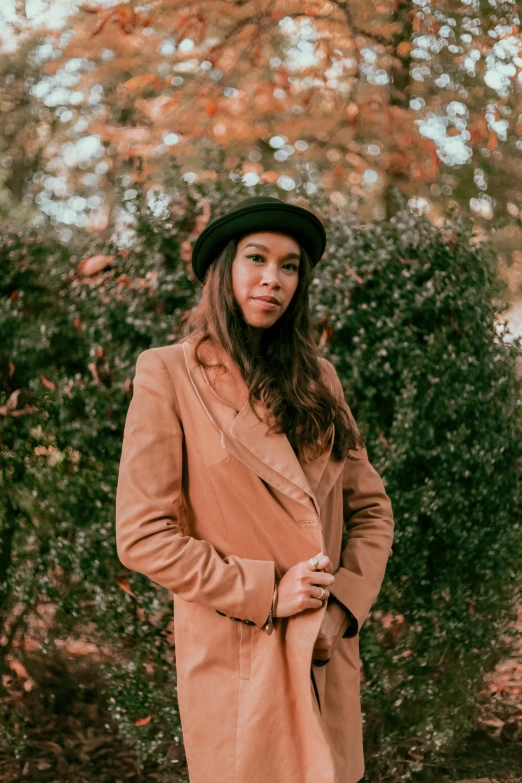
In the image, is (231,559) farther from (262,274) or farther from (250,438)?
(262,274)

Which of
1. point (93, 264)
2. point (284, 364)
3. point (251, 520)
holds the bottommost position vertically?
point (251, 520)

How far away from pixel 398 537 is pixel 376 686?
0.70 metres

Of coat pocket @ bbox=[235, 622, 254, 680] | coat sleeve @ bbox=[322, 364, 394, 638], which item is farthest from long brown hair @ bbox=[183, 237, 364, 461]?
coat pocket @ bbox=[235, 622, 254, 680]

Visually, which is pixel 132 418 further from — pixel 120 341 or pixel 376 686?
pixel 376 686

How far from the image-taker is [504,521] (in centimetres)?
361

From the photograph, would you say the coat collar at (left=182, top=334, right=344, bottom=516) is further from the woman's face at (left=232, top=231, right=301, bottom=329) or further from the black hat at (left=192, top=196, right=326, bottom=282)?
the black hat at (left=192, top=196, right=326, bottom=282)

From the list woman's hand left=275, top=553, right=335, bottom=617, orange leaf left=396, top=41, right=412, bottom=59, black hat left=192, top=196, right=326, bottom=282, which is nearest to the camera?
woman's hand left=275, top=553, right=335, bottom=617

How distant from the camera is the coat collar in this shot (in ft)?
6.78

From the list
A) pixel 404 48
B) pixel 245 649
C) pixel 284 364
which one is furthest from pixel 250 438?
pixel 404 48

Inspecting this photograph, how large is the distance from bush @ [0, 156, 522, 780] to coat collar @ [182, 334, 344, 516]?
1258 millimetres

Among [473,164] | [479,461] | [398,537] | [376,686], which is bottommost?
[376,686]

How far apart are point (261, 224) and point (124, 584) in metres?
1.99

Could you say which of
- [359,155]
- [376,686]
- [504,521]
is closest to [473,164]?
[359,155]

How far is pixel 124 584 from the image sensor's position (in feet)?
11.5
